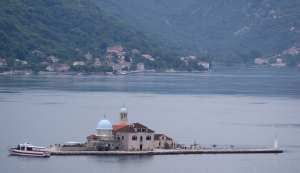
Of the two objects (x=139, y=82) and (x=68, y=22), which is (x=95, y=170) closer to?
(x=139, y=82)

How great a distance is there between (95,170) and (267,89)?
7302 centimetres

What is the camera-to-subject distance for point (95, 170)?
60.9 meters

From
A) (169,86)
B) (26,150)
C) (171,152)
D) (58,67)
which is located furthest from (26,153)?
(58,67)

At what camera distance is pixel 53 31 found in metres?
184

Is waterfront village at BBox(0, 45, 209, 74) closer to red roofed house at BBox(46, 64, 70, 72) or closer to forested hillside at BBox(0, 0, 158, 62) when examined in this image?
red roofed house at BBox(46, 64, 70, 72)

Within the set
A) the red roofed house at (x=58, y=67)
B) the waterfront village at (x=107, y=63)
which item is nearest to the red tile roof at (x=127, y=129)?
the waterfront village at (x=107, y=63)

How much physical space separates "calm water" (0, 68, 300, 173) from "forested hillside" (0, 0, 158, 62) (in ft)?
100.0

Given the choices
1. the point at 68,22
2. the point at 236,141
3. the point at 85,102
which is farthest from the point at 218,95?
the point at 68,22

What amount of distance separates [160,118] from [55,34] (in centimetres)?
9767

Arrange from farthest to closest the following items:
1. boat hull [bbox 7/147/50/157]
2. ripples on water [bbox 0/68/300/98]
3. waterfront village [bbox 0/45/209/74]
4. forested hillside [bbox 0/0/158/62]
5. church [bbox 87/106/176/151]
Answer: forested hillside [bbox 0/0/158/62] < waterfront village [bbox 0/45/209/74] < ripples on water [bbox 0/68/300/98] < church [bbox 87/106/176/151] < boat hull [bbox 7/147/50/157]

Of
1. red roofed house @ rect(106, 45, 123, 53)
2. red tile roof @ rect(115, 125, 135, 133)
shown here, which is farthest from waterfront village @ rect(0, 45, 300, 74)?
red tile roof @ rect(115, 125, 135, 133)

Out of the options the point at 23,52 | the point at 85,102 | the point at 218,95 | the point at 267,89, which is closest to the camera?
the point at 85,102

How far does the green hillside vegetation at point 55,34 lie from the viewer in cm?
16675

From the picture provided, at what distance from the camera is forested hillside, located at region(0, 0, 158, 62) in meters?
168
